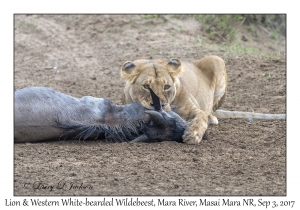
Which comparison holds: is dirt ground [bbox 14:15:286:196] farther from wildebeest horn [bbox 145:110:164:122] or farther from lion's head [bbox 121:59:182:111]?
lion's head [bbox 121:59:182:111]

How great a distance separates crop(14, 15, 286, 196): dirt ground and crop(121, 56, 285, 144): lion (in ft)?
0.55

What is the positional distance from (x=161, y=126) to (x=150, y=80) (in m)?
0.53

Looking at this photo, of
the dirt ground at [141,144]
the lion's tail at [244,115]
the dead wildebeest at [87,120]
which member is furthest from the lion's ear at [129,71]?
the lion's tail at [244,115]

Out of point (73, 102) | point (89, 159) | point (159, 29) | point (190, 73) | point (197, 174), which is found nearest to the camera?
point (197, 174)

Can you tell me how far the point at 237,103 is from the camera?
8.92 meters

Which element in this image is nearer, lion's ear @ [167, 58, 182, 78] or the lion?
the lion

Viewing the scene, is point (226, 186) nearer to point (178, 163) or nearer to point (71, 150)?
point (178, 163)

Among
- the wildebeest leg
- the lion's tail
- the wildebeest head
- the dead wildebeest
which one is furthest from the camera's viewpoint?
the lion's tail

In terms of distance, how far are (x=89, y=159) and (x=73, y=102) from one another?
3.17 ft

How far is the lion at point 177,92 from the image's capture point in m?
6.34

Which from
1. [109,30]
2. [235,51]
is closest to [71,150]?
[235,51]

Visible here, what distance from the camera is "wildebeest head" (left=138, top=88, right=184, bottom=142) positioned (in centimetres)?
621

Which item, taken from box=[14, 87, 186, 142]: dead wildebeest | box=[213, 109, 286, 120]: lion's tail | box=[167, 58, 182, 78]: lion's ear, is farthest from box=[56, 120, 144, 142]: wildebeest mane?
box=[213, 109, 286, 120]: lion's tail

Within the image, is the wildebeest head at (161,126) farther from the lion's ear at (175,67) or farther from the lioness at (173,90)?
the lion's ear at (175,67)
